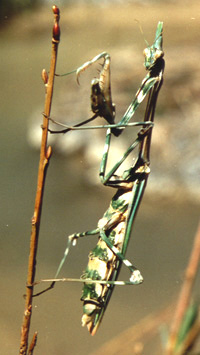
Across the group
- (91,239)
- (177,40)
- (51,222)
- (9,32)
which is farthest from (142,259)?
(9,32)

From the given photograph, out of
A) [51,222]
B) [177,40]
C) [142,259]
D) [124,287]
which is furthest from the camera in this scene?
[177,40]

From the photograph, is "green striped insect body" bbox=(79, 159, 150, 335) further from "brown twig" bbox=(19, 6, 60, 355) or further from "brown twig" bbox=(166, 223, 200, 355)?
"brown twig" bbox=(166, 223, 200, 355)

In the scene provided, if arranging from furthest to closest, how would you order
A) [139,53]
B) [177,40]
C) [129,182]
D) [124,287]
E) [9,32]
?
[9,32]
[177,40]
[139,53]
[124,287]
[129,182]

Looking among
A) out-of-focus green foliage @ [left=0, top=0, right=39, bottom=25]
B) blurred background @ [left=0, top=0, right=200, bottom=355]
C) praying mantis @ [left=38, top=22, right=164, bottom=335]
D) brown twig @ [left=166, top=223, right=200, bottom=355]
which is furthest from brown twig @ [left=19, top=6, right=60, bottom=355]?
out-of-focus green foliage @ [left=0, top=0, right=39, bottom=25]

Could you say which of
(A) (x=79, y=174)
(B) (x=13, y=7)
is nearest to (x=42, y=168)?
(A) (x=79, y=174)

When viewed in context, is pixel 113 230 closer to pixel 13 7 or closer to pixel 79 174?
pixel 79 174

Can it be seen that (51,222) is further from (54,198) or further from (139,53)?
(139,53)
